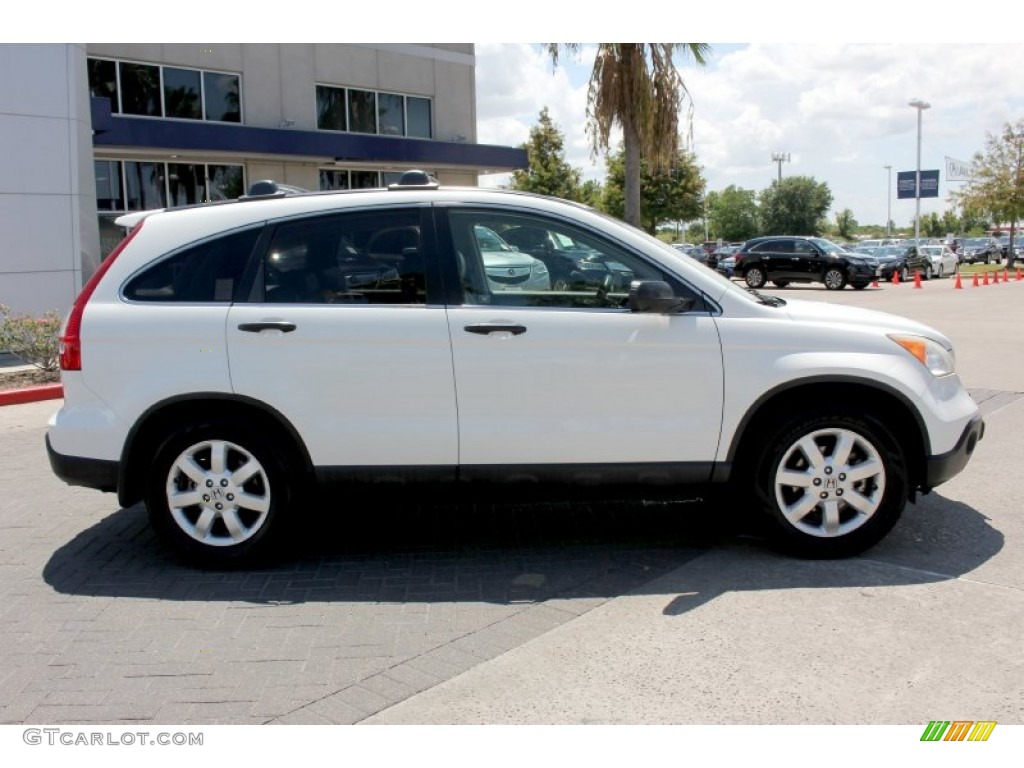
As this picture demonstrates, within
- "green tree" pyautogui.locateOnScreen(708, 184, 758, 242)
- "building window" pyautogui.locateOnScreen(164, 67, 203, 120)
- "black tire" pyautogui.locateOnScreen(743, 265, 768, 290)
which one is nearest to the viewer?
"building window" pyautogui.locateOnScreen(164, 67, 203, 120)

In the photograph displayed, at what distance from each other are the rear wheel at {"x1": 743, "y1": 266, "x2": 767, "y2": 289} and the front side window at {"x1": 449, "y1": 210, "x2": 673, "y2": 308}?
2569cm

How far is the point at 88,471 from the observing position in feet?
15.8

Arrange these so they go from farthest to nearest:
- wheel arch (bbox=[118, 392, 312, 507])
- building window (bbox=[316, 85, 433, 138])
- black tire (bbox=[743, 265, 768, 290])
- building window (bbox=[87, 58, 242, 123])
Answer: black tire (bbox=[743, 265, 768, 290]) < building window (bbox=[316, 85, 433, 138]) < building window (bbox=[87, 58, 242, 123]) < wheel arch (bbox=[118, 392, 312, 507])

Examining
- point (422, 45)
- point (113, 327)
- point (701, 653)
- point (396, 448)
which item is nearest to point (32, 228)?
point (113, 327)

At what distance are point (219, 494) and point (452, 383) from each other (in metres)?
1.27

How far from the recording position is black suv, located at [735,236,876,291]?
28.4 m

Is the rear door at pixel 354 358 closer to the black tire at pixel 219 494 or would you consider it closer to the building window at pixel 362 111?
the black tire at pixel 219 494

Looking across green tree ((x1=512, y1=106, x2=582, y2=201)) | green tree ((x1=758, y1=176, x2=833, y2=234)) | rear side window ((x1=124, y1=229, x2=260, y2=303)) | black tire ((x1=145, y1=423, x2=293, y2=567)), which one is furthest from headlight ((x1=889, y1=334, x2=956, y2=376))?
green tree ((x1=758, y1=176, x2=833, y2=234))

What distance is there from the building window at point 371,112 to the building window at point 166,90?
2731mm

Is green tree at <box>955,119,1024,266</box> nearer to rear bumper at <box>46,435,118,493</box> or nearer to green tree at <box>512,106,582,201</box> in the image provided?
green tree at <box>512,106,582,201</box>

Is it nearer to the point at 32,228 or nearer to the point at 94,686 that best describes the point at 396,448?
the point at 94,686

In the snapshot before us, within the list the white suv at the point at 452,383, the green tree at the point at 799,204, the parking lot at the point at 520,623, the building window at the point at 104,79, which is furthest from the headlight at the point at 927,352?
the green tree at the point at 799,204

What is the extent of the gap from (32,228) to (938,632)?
42.4ft

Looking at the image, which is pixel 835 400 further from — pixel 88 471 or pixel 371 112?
pixel 371 112
